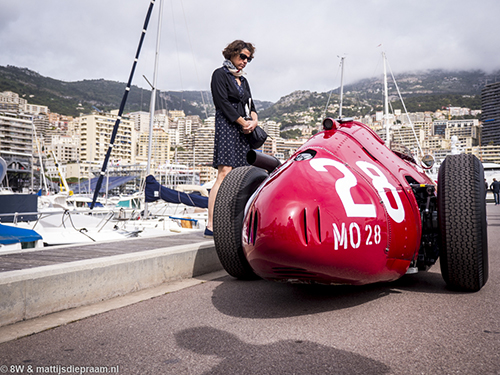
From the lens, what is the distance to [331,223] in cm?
224

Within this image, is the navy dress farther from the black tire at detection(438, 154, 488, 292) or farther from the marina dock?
the black tire at detection(438, 154, 488, 292)

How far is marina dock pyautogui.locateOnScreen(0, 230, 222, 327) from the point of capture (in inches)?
91.4

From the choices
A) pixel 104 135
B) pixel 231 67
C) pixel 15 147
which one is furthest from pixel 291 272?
pixel 104 135

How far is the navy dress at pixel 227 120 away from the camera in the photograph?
4477 mm

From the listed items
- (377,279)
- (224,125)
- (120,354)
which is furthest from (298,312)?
(224,125)

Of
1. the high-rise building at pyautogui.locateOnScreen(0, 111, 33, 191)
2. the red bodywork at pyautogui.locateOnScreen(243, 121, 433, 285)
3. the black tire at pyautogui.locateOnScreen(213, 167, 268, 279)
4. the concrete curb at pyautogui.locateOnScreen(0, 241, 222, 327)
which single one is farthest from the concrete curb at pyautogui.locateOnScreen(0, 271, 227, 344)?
the high-rise building at pyautogui.locateOnScreen(0, 111, 33, 191)

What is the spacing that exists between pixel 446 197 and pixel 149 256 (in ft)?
7.99

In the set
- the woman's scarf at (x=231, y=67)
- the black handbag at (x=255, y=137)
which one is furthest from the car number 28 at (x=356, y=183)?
the woman's scarf at (x=231, y=67)

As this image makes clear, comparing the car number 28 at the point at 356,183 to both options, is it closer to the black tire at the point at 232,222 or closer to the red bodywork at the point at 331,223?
the red bodywork at the point at 331,223

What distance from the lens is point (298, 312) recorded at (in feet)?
8.21

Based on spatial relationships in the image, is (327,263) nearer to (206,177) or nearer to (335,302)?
(335,302)

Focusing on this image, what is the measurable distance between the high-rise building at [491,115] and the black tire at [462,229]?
176262 mm

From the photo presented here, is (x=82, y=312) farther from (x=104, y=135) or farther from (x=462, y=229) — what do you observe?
(x=104, y=135)

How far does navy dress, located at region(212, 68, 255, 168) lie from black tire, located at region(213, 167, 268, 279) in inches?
43.7
